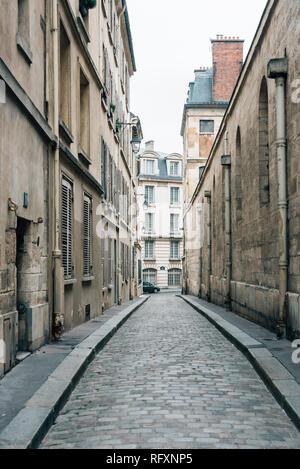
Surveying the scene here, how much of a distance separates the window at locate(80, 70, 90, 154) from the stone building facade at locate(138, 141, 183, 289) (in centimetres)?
4381

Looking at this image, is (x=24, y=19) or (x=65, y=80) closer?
(x=24, y=19)

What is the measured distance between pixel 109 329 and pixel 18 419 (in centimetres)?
632

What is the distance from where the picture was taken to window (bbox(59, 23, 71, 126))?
11.2 metres

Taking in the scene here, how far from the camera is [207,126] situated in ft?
141

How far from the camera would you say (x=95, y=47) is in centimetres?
1534

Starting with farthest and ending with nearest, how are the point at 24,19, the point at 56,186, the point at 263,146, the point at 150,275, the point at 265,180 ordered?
the point at 150,275 → the point at 263,146 → the point at 265,180 → the point at 56,186 → the point at 24,19

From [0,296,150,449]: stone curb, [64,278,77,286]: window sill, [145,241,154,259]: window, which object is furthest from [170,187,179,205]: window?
[0,296,150,449]: stone curb

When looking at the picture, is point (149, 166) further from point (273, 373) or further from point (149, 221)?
point (273, 373)

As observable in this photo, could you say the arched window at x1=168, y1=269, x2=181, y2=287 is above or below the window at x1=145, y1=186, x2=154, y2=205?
below

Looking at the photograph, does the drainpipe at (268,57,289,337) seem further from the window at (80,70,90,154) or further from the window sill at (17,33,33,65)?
the window at (80,70,90,154)

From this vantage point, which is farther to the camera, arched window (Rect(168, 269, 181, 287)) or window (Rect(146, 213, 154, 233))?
window (Rect(146, 213, 154, 233))


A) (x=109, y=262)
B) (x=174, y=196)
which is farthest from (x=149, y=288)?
(x=109, y=262)

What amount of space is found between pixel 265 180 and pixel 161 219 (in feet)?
155
